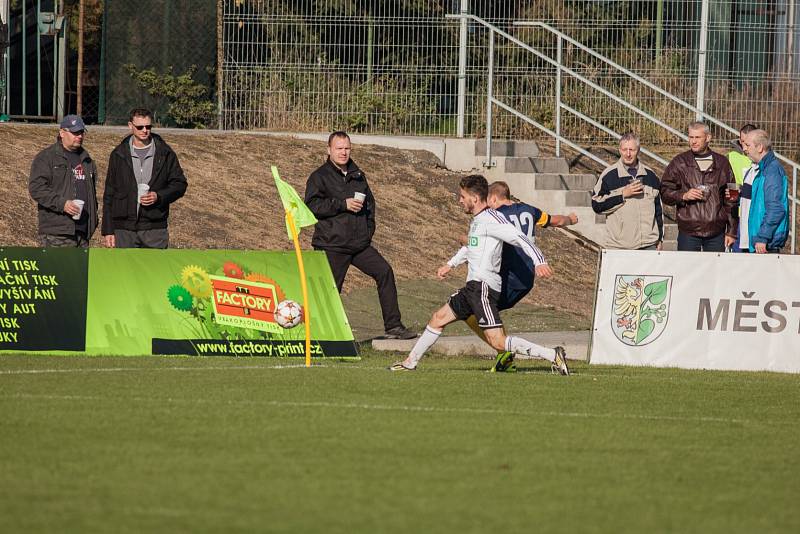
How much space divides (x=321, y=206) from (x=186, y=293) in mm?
1959

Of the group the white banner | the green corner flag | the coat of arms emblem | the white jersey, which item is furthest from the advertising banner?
the coat of arms emblem

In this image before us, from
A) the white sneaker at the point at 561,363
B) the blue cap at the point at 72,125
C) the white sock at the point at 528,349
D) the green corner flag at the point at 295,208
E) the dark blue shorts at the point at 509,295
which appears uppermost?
the blue cap at the point at 72,125

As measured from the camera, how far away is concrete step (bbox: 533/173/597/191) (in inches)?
854

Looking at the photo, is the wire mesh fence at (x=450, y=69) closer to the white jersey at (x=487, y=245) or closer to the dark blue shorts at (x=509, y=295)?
the dark blue shorts at (x=509, y=295)

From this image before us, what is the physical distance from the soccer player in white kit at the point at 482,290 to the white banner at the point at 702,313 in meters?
1.68

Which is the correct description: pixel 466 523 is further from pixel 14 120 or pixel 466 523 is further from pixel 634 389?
pixel 14 120

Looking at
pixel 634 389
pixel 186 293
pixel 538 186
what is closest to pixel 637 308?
pixel 634 389

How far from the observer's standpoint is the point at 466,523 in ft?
20.6

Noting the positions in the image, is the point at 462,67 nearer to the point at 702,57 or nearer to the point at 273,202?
the point at 702,57

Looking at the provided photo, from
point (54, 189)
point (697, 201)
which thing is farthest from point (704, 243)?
point (54, 189)

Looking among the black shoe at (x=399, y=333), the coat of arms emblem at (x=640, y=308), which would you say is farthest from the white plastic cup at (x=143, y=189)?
the coat of arms emblem at (x=640, y=308)

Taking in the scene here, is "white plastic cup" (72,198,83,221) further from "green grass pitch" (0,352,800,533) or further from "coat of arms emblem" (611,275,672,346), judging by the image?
"coat of arms emblem" (611,275,672,346)

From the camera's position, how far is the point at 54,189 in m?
13.0

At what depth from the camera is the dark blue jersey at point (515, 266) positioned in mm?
12273
